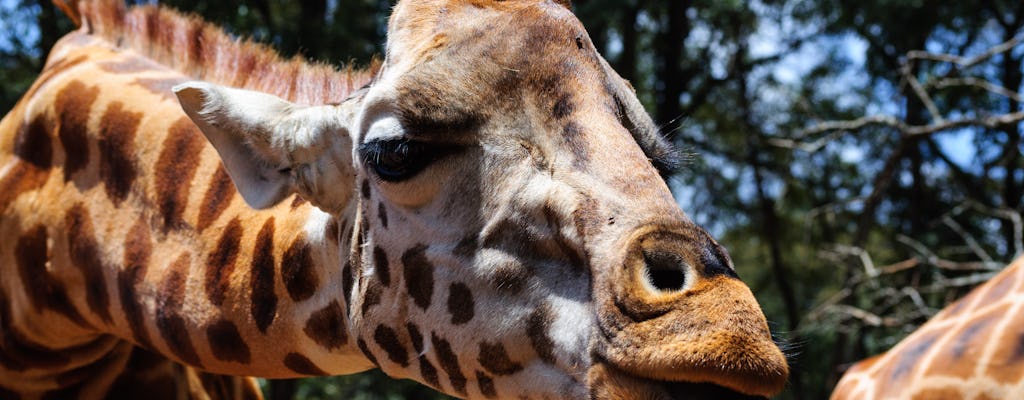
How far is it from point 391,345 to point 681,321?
834 mm

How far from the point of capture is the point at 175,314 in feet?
9.47

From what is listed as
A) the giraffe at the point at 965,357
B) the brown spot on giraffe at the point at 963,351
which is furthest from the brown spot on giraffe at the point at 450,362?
the brown spot on giraffe at the point at 963,351

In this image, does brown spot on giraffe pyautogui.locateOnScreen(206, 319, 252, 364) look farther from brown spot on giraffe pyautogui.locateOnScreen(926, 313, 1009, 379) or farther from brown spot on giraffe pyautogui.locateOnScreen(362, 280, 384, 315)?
brown spot on giraffe pyautogui.locateOnScreen(926, 313, 1009, 379)

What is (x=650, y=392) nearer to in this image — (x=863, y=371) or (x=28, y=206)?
(x=28, y=206)

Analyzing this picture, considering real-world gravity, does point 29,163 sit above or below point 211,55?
below

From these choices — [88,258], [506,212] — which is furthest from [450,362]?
[88,258]

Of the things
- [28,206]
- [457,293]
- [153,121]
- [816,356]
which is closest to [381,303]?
[457,293]

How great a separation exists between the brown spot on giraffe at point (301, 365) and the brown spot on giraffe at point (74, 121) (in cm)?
111

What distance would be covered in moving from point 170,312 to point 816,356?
13.1 m

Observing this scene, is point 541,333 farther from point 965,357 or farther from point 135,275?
point 965,357

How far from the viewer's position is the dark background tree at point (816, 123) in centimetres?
862

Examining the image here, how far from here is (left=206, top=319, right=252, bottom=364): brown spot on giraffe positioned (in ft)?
9.18

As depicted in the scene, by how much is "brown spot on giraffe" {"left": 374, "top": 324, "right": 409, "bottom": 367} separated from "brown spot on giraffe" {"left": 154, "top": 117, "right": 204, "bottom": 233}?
95 cm

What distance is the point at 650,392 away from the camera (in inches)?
72.5
